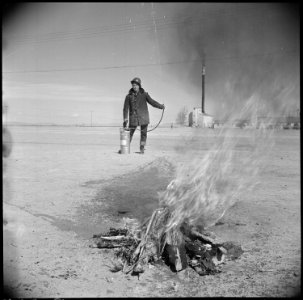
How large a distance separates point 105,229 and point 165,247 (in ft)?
4.02

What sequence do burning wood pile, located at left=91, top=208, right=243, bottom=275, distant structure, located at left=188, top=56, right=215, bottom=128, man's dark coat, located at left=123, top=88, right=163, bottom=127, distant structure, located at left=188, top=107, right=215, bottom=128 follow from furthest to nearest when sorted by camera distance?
distant structure, located at left=188, top=107, right=215, bottom=128
distant structure, located at left=188, top=56, right=215, bottom=128
man's dark coat, located at left=123, top=88, right=163, bottom=127
burning wood pile, located at left=91, top=208, right=243, bottom=275

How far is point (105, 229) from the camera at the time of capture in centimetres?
463

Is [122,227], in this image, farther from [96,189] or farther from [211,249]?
[96,189]

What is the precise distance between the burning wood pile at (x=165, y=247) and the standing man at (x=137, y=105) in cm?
648

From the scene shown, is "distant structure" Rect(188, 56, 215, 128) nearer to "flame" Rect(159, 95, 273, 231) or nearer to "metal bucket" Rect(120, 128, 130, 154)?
"metal bucket" Rect(120, 128, 130, 154)

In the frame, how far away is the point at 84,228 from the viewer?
Answer: 15.2 feet

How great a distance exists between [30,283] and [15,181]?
4829mm

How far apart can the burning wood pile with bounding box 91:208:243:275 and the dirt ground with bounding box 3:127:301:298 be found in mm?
96

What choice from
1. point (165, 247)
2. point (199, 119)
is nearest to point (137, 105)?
point (165, 247)

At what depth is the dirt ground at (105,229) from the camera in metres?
3.11

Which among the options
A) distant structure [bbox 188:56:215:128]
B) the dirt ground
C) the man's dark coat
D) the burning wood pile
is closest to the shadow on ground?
the dirt ground

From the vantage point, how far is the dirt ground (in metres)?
3.11

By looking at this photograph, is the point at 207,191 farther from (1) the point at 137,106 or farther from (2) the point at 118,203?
(1) the point at 137,106

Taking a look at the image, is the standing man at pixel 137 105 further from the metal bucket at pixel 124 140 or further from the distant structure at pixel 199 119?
the distant structure at pixel 199 119
